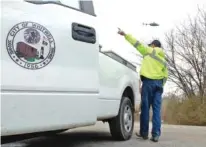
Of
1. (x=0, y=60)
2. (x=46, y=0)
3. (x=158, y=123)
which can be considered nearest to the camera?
(x=0, y=60)

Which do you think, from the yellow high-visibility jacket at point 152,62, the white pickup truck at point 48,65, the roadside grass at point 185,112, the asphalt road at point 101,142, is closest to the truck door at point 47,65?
the white pickup truck at point 48,65

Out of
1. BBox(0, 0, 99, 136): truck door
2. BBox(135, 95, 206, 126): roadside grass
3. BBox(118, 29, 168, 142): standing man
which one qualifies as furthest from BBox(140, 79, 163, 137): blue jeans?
BBox(135, 95, 206, 126): roadside grass

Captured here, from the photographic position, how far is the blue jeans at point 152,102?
694 centimetres

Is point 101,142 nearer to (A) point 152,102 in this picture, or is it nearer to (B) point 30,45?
(A) point 152,102

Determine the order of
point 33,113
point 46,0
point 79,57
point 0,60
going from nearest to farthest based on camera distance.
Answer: point 0,60 < point 33,113 < point 46,0 < point 79,57

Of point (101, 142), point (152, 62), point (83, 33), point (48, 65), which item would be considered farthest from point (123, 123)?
point (48, 65)

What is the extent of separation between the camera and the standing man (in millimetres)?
6910

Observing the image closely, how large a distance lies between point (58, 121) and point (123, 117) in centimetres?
241

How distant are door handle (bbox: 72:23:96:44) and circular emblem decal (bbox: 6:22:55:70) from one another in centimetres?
40

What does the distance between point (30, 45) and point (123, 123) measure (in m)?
2.96

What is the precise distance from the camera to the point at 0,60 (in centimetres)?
369

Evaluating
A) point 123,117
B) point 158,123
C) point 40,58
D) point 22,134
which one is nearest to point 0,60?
point 40,58

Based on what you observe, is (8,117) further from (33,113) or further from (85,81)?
(85,81)

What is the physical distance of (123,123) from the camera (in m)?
6.54
